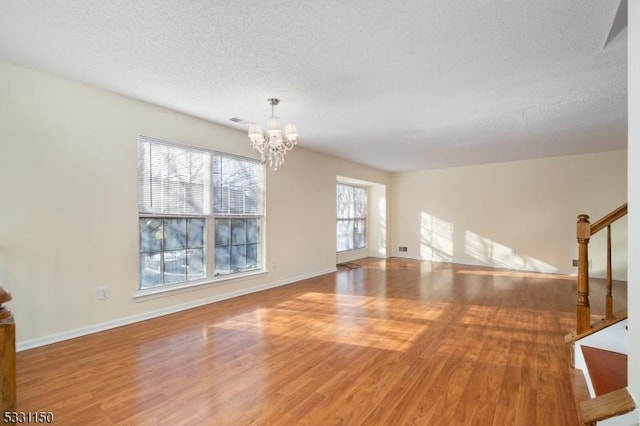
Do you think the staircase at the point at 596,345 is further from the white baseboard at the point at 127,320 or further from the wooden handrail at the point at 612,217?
the white baseboard at the point at 127,320

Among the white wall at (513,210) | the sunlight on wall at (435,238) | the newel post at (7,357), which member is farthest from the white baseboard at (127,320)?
the white wall at (513,210)

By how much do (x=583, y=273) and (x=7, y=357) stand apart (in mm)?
3196

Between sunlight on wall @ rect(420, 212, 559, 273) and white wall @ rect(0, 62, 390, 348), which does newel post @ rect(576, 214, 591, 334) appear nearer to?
white wall @ rect(0, 62, 390, 348)

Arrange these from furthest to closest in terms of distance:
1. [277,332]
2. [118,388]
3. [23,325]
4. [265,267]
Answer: [265,267], [277,332], [23,325], [118,388]

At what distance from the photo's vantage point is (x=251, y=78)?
9.59 ft

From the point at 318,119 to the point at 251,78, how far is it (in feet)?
4.51

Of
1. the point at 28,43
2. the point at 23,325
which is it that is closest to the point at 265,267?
the point at 23,325

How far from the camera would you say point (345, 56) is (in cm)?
252

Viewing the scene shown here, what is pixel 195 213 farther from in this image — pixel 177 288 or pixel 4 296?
pixel 4 296

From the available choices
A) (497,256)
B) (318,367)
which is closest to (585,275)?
(318,367)

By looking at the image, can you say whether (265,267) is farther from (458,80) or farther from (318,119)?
(458,80)

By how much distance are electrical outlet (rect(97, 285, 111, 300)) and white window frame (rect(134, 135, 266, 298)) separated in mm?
292

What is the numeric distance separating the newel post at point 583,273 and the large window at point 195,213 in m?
4.09

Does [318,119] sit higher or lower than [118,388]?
higher
